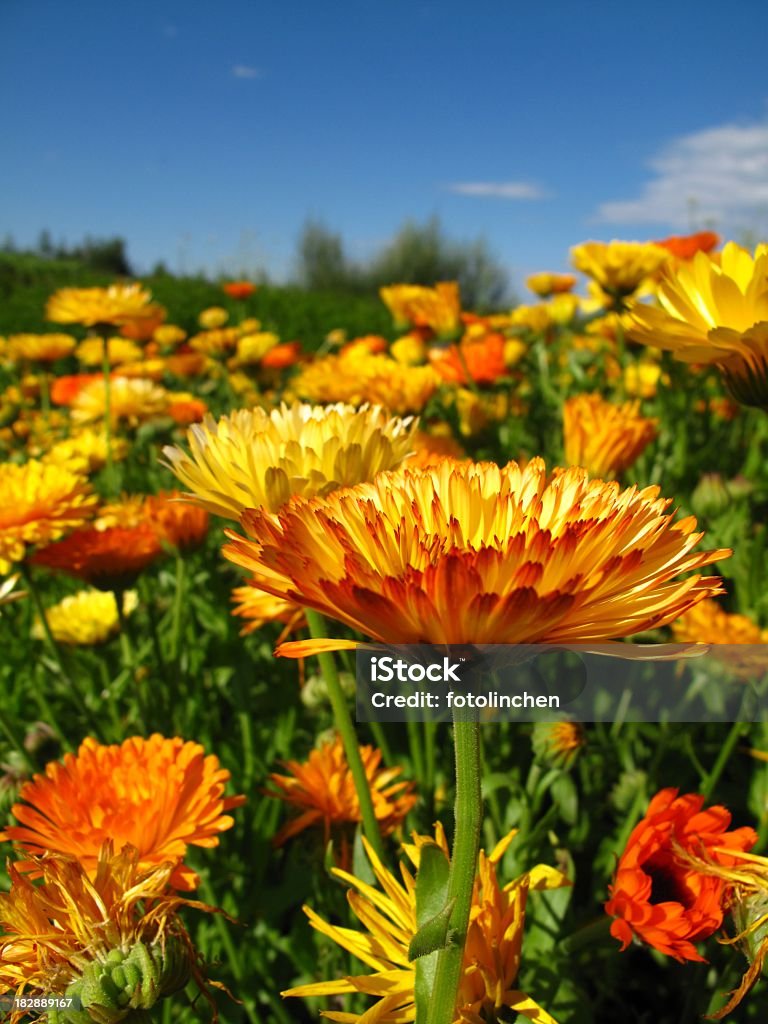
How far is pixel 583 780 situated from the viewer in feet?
4.33

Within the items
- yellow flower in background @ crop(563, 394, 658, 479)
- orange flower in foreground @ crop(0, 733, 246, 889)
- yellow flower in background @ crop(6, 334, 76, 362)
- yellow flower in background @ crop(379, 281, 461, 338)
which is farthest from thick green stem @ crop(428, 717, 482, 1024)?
yellow flower in background @ crop(6, 334, 76, 362)

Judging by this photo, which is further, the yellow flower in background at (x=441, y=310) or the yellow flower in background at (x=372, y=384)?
the yellow flower in background at (x=441, y=310)

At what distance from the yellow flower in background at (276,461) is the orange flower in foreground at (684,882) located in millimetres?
400

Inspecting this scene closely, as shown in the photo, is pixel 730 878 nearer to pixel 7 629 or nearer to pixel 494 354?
pixel 7 629

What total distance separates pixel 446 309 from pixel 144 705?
5.05 ft

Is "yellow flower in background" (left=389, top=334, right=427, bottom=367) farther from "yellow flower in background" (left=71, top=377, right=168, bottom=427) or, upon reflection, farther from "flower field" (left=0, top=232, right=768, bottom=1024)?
"yellow flower in background" (left=71, top=377, right=168, bottom=427)

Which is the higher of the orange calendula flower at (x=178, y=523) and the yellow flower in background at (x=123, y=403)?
the yellow flower in background at (x=123, y=403)

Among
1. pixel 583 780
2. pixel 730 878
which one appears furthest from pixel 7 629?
pixel 730 878

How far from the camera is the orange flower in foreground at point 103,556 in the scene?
1.32m

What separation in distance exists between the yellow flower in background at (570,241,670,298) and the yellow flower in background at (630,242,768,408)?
1143 mm

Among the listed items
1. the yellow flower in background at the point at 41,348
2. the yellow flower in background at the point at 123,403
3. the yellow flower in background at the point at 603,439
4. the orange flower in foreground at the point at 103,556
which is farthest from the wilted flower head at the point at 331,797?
the yellow flower in background at the point at 41,348

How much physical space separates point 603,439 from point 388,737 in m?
0.68

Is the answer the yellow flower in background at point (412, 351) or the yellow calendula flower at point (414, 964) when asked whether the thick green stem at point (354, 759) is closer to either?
the yellow calendula flower at point (414, 964)

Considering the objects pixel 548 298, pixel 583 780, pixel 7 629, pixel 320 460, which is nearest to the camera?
pixel 320 460
